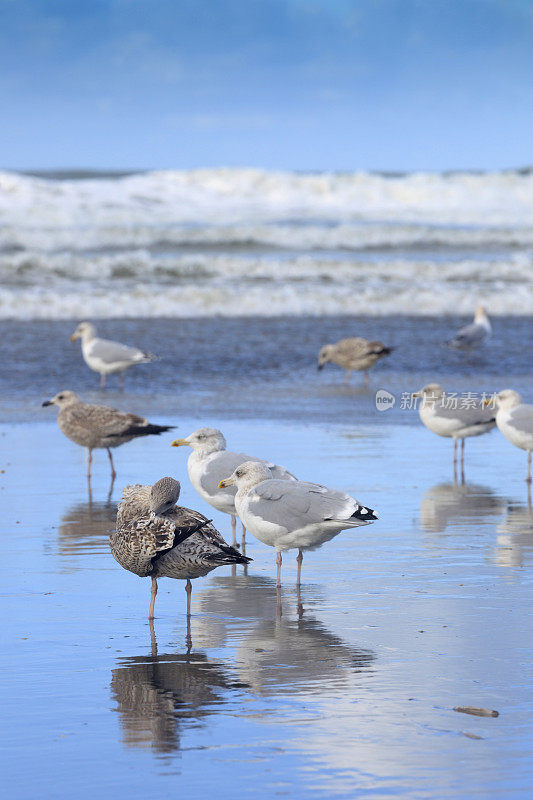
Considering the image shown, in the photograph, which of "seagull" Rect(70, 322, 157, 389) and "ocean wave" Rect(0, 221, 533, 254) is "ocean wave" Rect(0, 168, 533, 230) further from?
"seagull" Rect(70, 322, 157, 389)

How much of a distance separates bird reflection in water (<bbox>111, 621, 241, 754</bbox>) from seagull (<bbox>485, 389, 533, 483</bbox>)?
16.9 feet

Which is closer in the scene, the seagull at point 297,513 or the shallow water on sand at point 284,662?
the shallow water on sand at point 284,662

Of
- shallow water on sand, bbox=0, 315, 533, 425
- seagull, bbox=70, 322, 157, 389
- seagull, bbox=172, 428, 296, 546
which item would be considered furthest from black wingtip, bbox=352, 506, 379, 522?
seagull, bbox=70, 322, 157, 389

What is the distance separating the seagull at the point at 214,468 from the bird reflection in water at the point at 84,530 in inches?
28.1

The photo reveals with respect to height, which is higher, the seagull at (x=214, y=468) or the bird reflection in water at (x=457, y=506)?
the seagull at (x=214, y=468)

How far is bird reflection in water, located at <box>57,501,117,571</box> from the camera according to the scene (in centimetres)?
769

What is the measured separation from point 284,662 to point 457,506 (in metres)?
3.85

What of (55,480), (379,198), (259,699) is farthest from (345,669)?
(379,198)

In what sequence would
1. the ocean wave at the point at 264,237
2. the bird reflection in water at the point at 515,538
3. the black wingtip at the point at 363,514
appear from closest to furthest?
1. the black wingtip at the point at 363,514
2. the bird reflection in water at the point at 515,538
3. the ocean wave at the point at 264,237

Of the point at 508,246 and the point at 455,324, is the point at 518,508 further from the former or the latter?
the point at 508,246

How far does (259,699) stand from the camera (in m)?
4.94

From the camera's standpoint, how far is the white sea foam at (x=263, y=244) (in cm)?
2436

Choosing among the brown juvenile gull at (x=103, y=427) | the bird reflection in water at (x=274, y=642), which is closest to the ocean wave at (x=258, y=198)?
the brown juvenile gull at (x=103, y=427)
